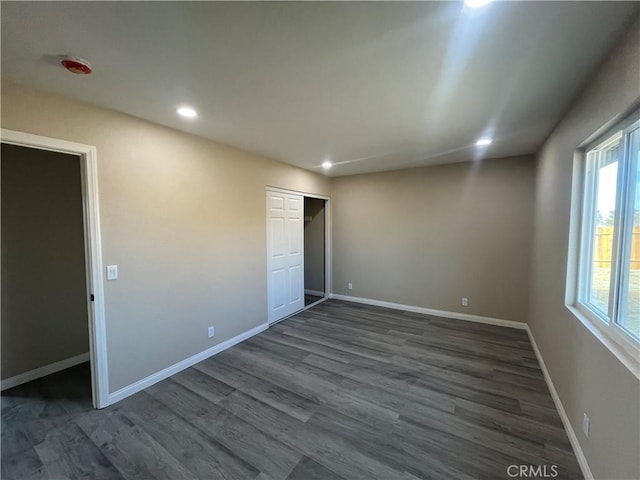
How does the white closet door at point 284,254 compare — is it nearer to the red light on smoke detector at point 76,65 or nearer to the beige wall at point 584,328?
the red light on smoke detector at point 76,65

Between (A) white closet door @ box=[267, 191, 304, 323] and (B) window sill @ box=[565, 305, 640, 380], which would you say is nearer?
(B) window sill @ box=[565, 305, 640, 380]

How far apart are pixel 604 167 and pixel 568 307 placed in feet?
3.48

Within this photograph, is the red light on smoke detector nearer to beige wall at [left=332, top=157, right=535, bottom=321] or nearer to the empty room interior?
the empty room interior

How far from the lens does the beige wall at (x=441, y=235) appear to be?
3.85m

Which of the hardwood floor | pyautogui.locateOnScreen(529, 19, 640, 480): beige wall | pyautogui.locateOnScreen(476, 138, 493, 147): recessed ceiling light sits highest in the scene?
pyautogui.locateOnScreen(476, 138, 493, 147): recessed ceiling light

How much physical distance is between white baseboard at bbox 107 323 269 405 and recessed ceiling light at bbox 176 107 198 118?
2.51m

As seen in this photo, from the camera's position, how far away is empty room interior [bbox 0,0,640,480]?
53.2 inches

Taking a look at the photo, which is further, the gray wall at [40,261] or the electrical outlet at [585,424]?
the gray wall at [40,261]

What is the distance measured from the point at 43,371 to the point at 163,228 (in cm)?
200

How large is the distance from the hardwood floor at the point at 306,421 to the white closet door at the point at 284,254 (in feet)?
3.61

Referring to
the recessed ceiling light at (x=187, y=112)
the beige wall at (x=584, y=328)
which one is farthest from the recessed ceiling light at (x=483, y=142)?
the recessed ceiling light at (x=187, y=112)

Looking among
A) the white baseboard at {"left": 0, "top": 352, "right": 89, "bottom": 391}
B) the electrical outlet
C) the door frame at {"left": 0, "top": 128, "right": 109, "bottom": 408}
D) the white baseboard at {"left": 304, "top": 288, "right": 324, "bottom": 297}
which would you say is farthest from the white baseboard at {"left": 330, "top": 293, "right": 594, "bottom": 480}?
the white baseboard at {"left": 0, "top": 352, "right": 89, "bottom": 391}

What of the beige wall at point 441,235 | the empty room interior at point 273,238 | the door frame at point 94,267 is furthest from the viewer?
the beige wall at point 441,235

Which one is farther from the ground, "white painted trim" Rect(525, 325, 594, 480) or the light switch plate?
the light switch plate
